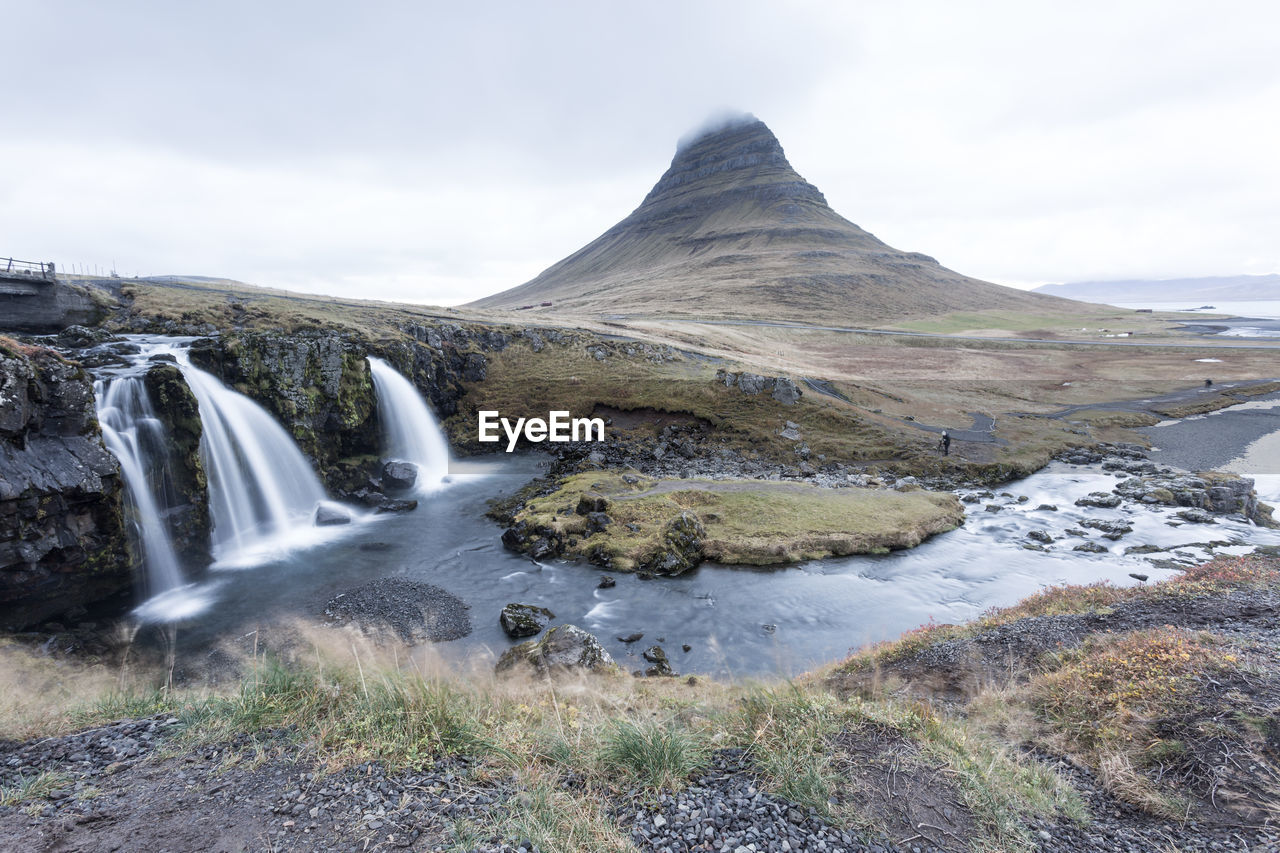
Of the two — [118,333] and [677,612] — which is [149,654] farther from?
[118,333]

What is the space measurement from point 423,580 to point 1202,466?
181 ft

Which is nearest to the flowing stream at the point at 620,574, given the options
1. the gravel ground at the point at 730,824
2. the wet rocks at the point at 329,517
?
the wet rocks at the point at 329,517

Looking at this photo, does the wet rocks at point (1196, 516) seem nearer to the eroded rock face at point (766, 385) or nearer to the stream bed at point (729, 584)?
the stream bed at point (729, 584)

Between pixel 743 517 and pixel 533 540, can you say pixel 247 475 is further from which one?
pixel 743 517

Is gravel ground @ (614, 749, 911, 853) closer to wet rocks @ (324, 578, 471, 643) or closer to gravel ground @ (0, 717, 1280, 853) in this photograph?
gravel ground @ (0, 717, 1280, 853)

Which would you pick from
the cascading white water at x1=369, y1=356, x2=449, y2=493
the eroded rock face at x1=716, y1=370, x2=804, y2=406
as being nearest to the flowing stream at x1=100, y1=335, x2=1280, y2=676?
the cascading white water at x1=369, y1=356, x2=449, y2=493

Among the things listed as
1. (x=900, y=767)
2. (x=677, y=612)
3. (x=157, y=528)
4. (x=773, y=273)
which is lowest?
(x=677, y=612)

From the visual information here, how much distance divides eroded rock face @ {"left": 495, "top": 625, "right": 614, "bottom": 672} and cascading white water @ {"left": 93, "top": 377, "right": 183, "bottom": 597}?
17370 millimetres

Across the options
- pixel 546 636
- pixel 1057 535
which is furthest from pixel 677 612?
pixel 1057 535

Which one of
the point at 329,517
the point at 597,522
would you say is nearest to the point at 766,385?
the point at 597,522

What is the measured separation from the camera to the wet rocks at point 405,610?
20688 mm

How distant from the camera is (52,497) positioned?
19.7 meters

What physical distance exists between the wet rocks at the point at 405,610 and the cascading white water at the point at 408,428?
654 inches

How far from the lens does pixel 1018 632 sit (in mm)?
15859
